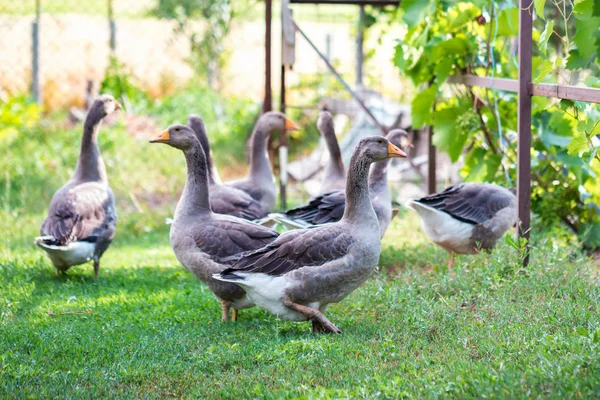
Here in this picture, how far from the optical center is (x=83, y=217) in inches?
308

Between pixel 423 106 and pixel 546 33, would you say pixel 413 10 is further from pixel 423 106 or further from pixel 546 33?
pixel 546 33

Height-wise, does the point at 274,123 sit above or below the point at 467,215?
above

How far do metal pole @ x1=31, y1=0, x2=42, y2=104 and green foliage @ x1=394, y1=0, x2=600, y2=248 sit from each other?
368 inches

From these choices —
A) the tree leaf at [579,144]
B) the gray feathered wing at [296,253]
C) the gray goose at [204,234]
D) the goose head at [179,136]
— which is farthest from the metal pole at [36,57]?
the tree leaf at [579,144]

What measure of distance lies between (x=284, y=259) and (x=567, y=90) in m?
2.44

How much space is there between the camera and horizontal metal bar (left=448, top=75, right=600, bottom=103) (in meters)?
5.34

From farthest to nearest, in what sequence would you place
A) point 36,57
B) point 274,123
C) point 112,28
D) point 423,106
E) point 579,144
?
point 112,28 < point 36,57 < point 274,123 < point 423,106 < point 579,144

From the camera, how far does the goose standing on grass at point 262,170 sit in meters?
9.35

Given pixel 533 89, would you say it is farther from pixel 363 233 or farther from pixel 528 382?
pixel 528 382

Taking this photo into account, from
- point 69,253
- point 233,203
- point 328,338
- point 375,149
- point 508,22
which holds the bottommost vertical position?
point 328,338

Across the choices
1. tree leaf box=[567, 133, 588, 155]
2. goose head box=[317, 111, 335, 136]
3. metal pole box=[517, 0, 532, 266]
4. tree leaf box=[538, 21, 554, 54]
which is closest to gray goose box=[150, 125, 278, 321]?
metal pole box=[517, 0, 532, 266]

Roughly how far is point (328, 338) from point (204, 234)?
62.2 inches

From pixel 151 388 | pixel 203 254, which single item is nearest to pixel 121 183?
pixel 203 254

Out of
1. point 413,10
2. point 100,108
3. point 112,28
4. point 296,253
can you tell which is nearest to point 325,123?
point 413,10
